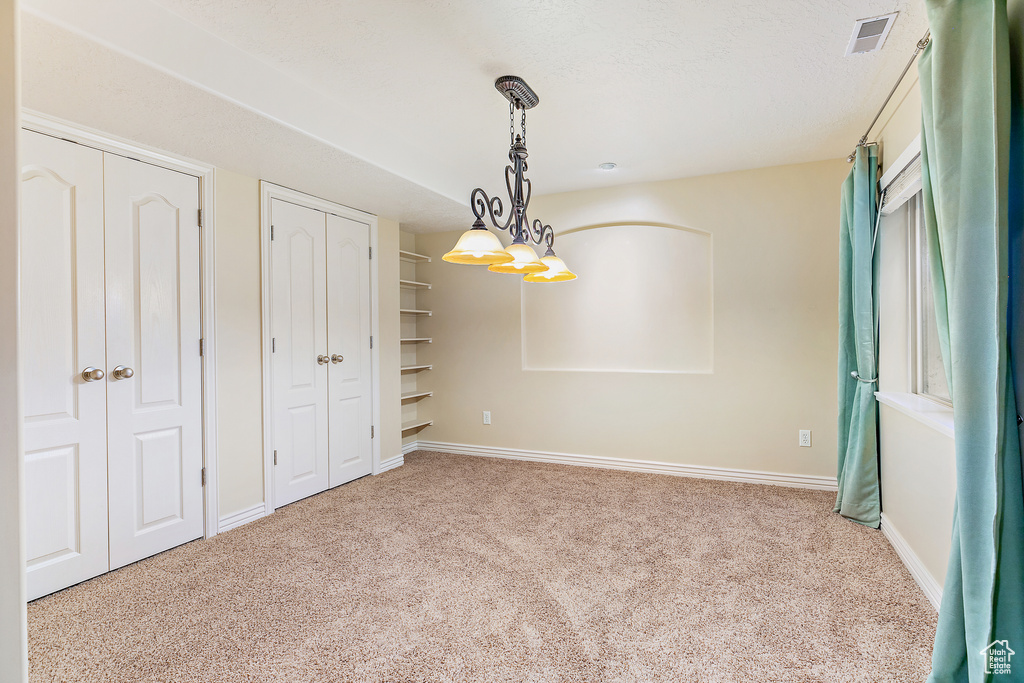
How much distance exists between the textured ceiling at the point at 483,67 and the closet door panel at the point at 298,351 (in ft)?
2.18

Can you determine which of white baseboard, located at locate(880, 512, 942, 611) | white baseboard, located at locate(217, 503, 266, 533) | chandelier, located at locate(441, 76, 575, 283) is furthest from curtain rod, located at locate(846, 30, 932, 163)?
white baseboard, located at locate(217, 503, 266, 533)

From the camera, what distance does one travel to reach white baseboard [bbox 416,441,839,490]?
147 inches

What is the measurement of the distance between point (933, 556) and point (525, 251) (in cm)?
227

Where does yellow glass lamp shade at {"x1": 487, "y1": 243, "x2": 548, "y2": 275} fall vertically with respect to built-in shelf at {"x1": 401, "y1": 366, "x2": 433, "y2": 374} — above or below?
above

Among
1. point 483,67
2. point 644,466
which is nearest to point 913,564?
point 644,466

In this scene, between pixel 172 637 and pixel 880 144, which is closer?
pixel 172 637

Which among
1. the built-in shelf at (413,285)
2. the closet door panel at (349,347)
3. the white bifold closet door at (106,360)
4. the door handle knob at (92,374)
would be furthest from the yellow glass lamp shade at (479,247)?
the built-in shelf at (413,285)

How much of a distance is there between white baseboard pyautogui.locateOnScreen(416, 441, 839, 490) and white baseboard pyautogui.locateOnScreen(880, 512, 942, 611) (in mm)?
738

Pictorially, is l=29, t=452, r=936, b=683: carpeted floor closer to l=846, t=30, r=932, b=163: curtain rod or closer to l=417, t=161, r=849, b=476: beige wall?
l=417, t=161, r=849, b=476: beige wall

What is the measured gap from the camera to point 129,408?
2.61 m

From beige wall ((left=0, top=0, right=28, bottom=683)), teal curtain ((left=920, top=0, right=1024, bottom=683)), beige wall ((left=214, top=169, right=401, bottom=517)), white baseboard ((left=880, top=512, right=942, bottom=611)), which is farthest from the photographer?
beige wall ((left=214, top=169, right=401, bottom=517))

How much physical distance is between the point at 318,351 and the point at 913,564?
12.5ft

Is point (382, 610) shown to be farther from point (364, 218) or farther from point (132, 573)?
point (364, 218)

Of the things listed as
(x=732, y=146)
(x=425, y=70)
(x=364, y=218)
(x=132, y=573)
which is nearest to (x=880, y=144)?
(x=732, y=146)
